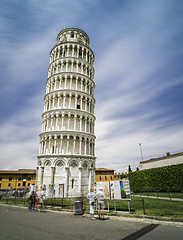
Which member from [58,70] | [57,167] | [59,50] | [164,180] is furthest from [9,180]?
[164,180]

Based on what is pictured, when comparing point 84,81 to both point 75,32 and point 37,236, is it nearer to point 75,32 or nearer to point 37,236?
point 75,32

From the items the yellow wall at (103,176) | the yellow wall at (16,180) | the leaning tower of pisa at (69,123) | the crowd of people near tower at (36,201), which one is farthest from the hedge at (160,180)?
the yellow wall at (16,180)

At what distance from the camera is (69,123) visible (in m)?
30.7

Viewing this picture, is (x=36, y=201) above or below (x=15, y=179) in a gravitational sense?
above

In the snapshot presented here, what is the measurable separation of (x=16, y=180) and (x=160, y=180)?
55.4 meters

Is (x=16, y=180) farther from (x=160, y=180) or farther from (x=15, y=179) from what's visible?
(x=160, y=180)

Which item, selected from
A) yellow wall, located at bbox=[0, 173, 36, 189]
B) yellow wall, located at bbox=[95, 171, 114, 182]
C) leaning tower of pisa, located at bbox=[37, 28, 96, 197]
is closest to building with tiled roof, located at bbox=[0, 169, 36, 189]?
yellow wall, located at bbox=[0, 173, 36, 189]

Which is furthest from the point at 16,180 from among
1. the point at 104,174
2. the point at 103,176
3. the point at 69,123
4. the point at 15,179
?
the point at 69,123

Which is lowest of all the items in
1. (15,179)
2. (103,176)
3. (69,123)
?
(15,179)

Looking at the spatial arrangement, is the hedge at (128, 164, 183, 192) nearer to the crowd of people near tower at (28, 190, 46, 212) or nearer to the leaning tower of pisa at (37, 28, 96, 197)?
the leaning tower of pisa at (37, 28, 96, 197)

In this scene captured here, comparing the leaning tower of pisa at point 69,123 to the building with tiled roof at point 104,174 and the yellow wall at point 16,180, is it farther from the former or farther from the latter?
the building with tiled roof at point 104,174

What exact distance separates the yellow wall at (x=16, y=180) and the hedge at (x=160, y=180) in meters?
45.0

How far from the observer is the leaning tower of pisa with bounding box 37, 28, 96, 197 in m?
27.8

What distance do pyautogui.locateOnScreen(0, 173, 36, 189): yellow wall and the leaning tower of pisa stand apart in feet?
123
